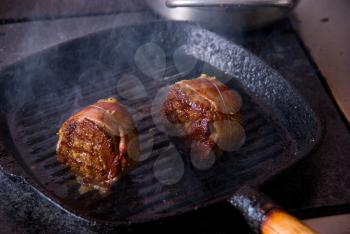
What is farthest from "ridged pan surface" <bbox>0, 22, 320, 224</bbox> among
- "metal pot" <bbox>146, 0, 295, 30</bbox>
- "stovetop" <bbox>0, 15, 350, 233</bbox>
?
"metal pot" <bbox>146, 0, 295, 30</bbox>

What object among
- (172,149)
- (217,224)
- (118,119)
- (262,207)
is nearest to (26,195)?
(118,119)

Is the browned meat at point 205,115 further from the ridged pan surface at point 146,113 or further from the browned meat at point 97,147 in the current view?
the browned meat at point 97,147

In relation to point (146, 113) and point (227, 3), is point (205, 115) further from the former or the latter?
point (227, 3)

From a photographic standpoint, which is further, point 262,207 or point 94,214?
point 94,214

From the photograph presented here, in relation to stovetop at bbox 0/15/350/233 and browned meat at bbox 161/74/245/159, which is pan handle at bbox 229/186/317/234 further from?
browned meat at bbox 161/74/245/159

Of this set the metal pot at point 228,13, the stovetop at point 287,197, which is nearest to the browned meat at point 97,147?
the stovetop at point 287,197

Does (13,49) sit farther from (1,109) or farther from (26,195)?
(26,195)

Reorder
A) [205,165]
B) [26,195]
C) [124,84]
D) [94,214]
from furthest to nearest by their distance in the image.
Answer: [124,84]
[205,165]
[26,195]
[94,214]

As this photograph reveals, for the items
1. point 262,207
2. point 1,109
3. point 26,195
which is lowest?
point 26,195
